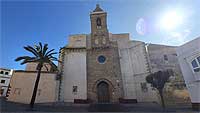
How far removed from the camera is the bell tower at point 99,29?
2455cm

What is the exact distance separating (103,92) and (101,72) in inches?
120

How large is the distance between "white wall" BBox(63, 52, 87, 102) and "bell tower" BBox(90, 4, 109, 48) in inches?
126

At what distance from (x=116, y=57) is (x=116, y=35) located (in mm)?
4253

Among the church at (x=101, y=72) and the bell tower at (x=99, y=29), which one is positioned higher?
the bell tower at (x=99, y=29)

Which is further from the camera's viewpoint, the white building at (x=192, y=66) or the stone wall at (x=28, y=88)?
the stone wall at (x=28, y=88)

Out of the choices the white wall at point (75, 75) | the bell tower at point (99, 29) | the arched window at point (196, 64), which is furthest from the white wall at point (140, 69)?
the white wall at point (75, 75)

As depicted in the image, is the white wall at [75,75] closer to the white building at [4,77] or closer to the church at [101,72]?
the church at [101,72]

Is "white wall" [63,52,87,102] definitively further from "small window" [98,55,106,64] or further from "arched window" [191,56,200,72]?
"arched window" [191,56,200,72]

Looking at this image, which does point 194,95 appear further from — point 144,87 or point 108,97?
point 108,97

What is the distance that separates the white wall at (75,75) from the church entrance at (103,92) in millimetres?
2124

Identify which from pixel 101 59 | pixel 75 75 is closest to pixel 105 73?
pixel 101 59

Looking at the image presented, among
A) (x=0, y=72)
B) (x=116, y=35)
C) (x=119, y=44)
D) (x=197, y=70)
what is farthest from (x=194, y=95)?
(x=0, y=72)

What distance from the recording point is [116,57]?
2355 cm

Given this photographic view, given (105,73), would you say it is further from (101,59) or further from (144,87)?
(144,87)
